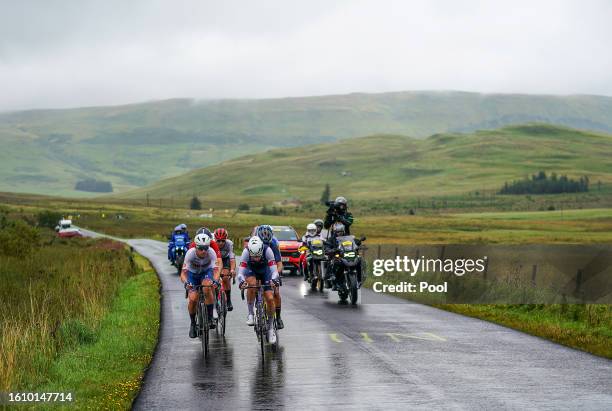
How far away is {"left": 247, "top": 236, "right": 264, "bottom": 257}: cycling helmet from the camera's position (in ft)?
50.6

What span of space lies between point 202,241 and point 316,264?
573 inches

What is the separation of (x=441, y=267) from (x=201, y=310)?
20.8m

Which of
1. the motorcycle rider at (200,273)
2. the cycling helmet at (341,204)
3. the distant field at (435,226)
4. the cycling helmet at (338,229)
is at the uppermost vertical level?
the cycling helmet at (341,204)

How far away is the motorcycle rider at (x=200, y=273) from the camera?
15695 millimetres

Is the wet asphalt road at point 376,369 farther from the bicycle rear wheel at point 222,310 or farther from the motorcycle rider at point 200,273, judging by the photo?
the motorcycle rider at point 200,273

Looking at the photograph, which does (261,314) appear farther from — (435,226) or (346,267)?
(435,226)

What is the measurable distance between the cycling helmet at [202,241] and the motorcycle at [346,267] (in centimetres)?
871

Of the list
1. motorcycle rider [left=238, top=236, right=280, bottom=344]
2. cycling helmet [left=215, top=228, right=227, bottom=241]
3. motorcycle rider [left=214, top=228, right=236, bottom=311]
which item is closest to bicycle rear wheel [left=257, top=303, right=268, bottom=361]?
motorcycle rider [left=238, top=236, right=280, bottom=344]

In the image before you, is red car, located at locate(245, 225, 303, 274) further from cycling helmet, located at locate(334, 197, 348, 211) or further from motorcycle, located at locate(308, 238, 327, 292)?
cycling helmet, located at locate(334, 197, 348, 211)

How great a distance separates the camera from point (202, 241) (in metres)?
15.5

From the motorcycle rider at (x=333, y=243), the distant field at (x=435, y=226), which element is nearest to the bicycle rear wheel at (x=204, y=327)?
the motorcycle rider at (x=333, y=243)

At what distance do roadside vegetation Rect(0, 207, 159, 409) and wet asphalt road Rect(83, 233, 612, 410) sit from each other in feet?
1.61

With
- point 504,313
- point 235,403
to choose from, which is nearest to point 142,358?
point 235,403

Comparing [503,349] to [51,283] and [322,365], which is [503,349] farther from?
[51,283]
